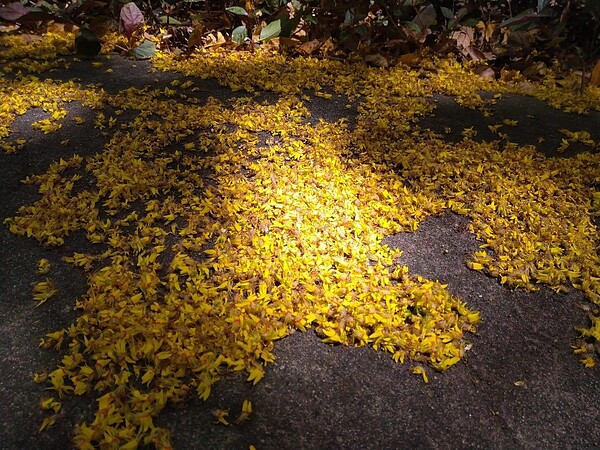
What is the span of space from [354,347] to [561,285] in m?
0.97

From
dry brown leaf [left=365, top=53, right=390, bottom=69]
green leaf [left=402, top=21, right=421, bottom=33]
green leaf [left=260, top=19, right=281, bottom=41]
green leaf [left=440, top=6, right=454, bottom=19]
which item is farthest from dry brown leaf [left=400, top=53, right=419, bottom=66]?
green leaf [left=260, top=19, right=281, bottom=41]

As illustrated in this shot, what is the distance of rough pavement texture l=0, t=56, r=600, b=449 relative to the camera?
57.1 inches

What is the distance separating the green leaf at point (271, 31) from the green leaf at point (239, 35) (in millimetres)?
156

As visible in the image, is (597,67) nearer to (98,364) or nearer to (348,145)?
(348,145)

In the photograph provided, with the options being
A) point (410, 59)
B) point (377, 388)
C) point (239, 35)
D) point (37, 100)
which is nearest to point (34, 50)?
point (37, 100)

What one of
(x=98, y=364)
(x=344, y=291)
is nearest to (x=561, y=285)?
(x=344, y=291)

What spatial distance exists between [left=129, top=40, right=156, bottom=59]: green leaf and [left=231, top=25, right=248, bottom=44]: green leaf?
686 millimetres

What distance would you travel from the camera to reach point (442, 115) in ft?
10.5

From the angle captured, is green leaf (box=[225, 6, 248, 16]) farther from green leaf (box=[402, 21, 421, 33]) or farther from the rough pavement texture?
the rough pavement texture

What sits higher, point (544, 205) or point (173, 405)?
point (544, 205)

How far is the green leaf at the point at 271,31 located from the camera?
13.4 feet

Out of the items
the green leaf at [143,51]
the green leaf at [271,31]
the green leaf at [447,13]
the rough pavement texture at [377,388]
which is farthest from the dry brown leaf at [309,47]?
the rough pavement texture at [377,388]

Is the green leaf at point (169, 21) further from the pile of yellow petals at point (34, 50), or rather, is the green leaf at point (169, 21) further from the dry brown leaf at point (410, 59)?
the dry brown leaf at point (410, 59)

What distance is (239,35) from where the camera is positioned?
407 centimetres
